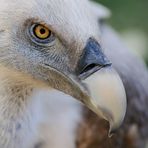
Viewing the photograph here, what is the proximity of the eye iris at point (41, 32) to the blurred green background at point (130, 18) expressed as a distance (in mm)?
2310

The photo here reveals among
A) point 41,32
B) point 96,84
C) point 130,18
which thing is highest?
point 41,32

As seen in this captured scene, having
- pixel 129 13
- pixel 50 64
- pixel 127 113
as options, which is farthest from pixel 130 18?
pixel 50 64

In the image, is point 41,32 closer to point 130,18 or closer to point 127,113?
point 127,113

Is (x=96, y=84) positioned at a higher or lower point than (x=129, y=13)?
higher

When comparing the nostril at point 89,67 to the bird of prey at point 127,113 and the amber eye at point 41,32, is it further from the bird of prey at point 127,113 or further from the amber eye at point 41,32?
the bird of prey at point 127,113

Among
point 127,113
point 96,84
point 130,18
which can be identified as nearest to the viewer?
point 96,84

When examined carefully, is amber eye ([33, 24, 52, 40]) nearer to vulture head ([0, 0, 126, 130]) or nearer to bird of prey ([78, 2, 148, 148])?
vulture head ([0, 0, 126, 130])

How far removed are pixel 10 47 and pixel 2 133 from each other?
261mm

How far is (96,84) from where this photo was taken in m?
1.76

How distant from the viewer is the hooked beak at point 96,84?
1.75 m

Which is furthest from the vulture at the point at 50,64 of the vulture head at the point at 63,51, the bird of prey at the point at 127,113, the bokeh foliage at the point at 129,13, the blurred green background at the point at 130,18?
the bokeh foliage at the point at 129,13

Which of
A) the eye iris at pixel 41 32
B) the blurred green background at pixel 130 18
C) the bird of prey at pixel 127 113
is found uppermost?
the eye iris at pixel 41 32

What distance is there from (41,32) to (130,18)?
8.27 ft

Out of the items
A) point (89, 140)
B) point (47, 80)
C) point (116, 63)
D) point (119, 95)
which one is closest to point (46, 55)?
point (47, 80)
